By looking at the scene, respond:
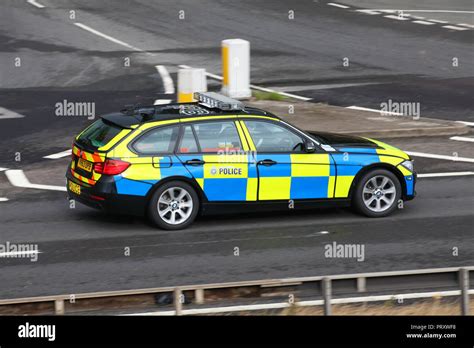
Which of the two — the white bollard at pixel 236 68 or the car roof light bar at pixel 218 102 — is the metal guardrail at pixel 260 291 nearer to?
the car roof light bar at pixel 218 102

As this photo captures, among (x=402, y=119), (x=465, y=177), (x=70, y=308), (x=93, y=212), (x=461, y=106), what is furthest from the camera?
(x=461, y=106)

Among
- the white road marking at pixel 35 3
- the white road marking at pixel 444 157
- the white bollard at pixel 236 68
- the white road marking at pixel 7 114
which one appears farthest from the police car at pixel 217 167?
the white road marking at pixel 35 3

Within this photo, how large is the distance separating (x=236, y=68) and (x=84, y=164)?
32.7ft

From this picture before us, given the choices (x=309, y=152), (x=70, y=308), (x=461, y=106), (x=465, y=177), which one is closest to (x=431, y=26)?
(x=461, y=106)

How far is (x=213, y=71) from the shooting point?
28.2 metres

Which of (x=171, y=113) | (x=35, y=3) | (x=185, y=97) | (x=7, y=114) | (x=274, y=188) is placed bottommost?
(x=274, y=188)

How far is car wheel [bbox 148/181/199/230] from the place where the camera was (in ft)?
47.1

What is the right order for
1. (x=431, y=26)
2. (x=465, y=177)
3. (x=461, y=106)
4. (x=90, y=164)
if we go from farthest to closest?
(x=431, y=26), (x=461, y=106), (x=465, y=177), (x=90, y=164)

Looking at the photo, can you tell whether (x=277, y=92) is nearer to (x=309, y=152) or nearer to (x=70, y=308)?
(x=309, y=152)

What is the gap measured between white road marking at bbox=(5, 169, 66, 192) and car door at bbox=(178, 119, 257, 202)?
338 centimetres

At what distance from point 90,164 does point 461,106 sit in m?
12.0

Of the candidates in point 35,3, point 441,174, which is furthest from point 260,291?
point 35,3

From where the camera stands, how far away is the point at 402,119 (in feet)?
73.2

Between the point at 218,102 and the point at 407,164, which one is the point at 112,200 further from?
the point at 407,164
